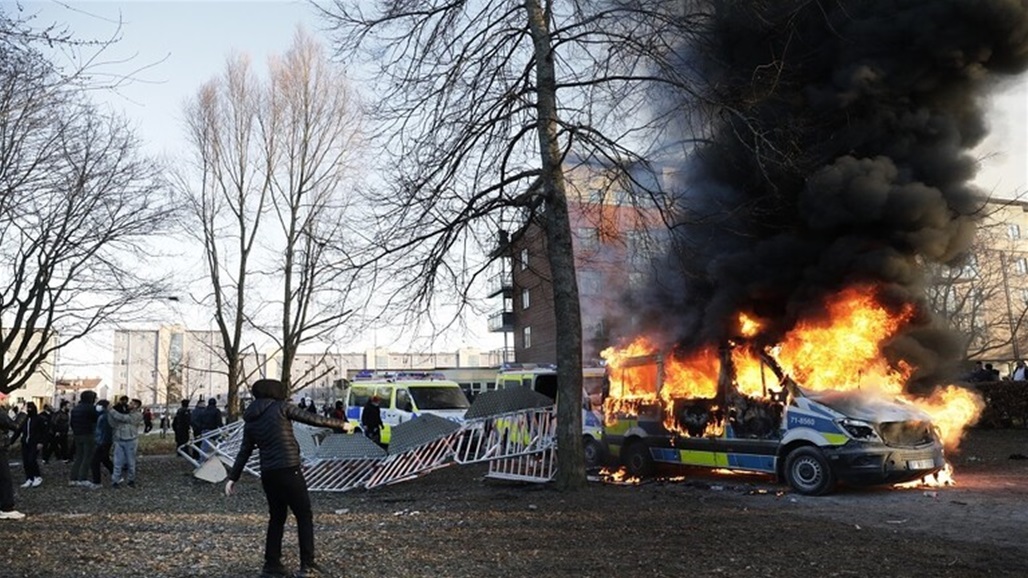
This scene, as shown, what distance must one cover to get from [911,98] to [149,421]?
3698 centimetres

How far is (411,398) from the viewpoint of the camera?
20953 millimetres

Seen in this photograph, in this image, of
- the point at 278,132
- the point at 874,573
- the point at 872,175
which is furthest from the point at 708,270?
the point at 278,132

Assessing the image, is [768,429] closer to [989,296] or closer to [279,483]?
[279,483]

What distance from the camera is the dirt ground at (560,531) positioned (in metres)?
6.71

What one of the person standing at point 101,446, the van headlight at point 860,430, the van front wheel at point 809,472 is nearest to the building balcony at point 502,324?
the person standing at point 101,446

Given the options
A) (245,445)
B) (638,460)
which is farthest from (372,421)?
(245,445)

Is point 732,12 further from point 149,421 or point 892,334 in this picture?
point 149,421

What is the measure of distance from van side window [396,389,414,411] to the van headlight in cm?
1261

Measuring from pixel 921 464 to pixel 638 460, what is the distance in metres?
4.87

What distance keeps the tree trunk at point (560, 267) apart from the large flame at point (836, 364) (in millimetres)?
2358

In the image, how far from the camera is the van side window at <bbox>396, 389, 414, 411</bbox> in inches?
824

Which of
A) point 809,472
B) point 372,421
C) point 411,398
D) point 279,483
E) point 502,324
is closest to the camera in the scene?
point 279,483

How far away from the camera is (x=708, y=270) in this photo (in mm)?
14617

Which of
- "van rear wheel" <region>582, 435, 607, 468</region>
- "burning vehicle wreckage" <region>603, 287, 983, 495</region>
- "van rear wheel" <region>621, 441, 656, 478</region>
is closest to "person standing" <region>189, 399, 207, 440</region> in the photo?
"van rear wheel" <region>582, 435, 607, 468</region>
